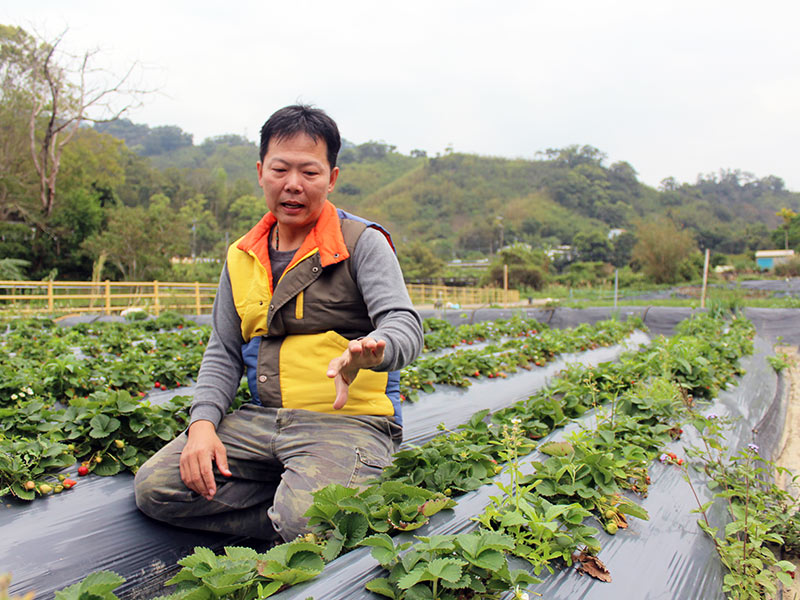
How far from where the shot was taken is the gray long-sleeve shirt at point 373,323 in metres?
1.54

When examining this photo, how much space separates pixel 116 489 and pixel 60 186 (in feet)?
86.5

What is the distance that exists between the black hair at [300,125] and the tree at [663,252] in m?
33.2

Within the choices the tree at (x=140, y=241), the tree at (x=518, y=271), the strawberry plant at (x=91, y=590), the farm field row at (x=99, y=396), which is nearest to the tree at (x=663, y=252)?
the tree at (x=518, y=271)

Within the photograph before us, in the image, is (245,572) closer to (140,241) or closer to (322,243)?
(322,243)

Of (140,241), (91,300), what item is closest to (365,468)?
(91,300)

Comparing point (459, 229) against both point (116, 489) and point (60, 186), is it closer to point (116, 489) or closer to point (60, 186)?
point (60, 186)

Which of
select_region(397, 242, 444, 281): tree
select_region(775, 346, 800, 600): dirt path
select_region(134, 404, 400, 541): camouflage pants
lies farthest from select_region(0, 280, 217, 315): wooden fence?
select_region(397, 242, 444, 281): tree

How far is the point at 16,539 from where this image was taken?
152 centimetres

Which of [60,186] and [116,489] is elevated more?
[60,186]

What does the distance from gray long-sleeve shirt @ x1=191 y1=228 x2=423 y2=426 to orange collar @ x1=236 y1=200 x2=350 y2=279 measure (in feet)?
0.21

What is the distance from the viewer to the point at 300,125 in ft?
5.72

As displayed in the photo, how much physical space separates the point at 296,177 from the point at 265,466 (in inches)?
37.9

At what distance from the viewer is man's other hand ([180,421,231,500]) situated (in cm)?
161

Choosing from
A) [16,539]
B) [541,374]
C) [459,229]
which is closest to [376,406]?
[16,539]
